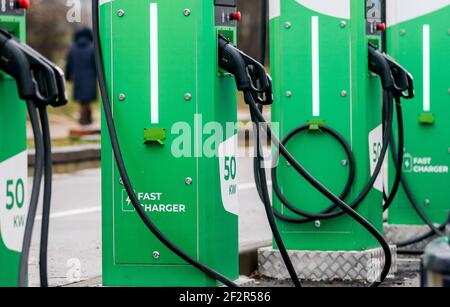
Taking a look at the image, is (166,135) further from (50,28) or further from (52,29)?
(52,29)

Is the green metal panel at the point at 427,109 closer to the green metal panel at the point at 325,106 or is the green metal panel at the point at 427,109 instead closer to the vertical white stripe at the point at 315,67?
the green metal panel at the point at 325,106

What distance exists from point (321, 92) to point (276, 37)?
0.50 meters

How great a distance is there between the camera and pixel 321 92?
27.9 ft

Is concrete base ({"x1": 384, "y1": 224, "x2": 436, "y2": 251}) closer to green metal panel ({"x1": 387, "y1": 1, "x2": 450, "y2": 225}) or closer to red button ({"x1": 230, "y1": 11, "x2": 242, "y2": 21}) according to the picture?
green metal panel ({"x1": 387, "y1": 1, "x2": 450, "y2": 225})

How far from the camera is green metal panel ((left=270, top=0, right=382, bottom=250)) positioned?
331 inches

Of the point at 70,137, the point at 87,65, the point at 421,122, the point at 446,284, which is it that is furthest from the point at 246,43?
the point at 446,284

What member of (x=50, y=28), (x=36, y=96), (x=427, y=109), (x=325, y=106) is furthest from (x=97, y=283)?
(x=50, y=28)

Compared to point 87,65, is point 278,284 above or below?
below

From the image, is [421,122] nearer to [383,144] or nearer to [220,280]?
[383,144]

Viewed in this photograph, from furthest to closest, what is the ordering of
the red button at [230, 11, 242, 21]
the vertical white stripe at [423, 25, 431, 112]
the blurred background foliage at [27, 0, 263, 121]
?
the blurred background foliage at [27, 0, 263, 121] → the vertical white stripe at [423, 25, 431, 112] → the red button at [230, 11, 242, 21]

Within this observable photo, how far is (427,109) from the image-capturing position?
1025cm

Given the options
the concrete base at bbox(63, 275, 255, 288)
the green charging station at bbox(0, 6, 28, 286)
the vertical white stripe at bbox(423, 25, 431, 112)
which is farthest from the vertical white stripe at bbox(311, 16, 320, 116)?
the green charging station at bbox(0, 6, 28, 286)

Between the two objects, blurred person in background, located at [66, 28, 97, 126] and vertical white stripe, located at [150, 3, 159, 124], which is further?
blurred person in background, located at [66, 28, 97, 126]

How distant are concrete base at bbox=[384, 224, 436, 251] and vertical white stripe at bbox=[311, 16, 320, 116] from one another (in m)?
2.18
